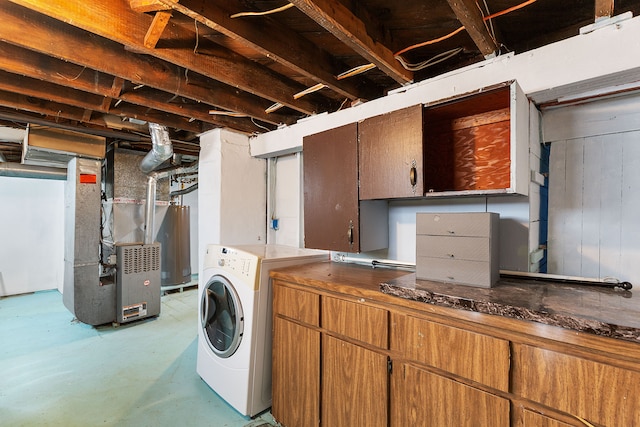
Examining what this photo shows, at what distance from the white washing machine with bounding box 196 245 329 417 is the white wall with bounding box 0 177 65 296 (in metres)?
4.13

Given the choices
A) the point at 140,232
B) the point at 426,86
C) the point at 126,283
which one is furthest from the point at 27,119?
the point at 426,86

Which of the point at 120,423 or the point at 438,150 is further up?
the point at 438,150

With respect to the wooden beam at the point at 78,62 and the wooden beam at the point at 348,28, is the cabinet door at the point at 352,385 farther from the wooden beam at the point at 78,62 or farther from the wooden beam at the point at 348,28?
the wooden beam at the point at 78,62

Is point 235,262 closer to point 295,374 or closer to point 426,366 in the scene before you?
→ point 295,374

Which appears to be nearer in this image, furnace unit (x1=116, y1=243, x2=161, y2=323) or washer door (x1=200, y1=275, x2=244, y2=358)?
washer door (x1=200, y1=275, x2=244, y2=358)

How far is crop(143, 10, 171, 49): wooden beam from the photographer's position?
1366mm

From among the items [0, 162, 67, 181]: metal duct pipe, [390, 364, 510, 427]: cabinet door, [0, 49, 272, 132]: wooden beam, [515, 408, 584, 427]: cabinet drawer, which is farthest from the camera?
[0, 162, 67, 181]: metal duct pipe

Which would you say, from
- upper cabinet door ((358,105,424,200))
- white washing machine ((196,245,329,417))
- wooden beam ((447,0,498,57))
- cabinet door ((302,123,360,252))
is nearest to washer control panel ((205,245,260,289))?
white washing machine ((196,245,329,417))

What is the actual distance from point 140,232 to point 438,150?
3617 millimetres

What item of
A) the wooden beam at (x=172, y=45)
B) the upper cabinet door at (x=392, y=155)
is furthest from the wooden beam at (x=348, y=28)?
the wooden beam at (x=172, y=45)

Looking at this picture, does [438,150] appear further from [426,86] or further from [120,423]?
[120,423]

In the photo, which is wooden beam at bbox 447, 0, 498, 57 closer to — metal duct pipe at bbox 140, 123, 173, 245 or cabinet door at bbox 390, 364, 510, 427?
cabinet door at bbox 390, 364, 510, 427

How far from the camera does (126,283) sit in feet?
11.4

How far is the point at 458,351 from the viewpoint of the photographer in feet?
3.71
